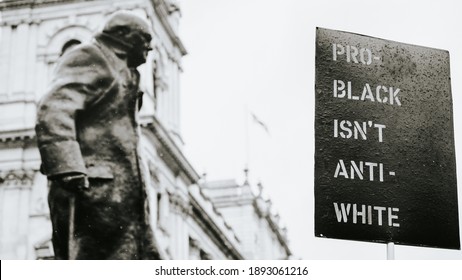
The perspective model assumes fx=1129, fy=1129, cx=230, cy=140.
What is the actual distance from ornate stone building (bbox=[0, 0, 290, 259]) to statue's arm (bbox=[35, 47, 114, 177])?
22.5m

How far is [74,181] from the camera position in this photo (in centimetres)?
614

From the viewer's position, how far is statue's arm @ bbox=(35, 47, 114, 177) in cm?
614

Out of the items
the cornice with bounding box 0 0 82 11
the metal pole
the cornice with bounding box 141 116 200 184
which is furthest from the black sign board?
the cornice with bounding box 0 0 82 11

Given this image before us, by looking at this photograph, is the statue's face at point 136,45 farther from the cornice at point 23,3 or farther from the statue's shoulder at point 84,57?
the cornice at point 23,3

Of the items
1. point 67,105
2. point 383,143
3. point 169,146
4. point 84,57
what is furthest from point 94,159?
point 169,146

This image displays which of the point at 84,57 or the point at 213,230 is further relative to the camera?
the point at 213,230

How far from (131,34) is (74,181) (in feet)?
3.39

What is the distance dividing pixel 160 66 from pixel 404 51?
90.2ft

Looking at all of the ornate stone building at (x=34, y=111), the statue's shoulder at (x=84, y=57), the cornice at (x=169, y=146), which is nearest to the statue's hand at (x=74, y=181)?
the statue's shoulder at (x=84, y=57)

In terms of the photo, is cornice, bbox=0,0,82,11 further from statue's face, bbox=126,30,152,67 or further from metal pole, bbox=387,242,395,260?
metal pole, bbox=387,242,395,260

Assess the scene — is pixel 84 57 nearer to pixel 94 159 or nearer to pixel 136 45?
pixel 136 45

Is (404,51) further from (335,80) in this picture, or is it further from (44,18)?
(44,18)

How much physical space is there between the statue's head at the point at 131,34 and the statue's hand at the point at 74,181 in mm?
859
